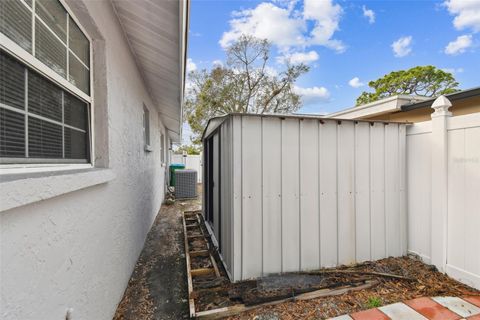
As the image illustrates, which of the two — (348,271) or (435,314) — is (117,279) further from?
(435,314)

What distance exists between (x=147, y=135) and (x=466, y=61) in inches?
754

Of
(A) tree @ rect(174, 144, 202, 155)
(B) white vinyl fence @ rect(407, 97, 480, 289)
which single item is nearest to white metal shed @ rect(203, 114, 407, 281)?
(B) white vinyl fence @ rect(407, 97, 480, 289)

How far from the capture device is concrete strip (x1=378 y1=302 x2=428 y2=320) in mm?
2217

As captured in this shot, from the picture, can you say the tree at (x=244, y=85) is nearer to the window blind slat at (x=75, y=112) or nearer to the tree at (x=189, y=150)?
the tree at (x=189, y=150)

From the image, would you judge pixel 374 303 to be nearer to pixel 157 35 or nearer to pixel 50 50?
pixel 50 50

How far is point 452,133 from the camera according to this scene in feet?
9.53

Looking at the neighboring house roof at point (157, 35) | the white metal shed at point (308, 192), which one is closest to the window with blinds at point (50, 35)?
the neighboring house roof at point (157, 35)

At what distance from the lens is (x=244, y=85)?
17250 mm

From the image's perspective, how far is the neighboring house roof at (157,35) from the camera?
8.10ft

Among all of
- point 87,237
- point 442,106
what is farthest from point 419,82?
point 87,237

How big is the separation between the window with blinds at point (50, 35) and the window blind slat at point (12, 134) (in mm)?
384

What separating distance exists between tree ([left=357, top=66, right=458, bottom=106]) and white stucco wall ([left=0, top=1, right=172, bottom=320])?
1827cm

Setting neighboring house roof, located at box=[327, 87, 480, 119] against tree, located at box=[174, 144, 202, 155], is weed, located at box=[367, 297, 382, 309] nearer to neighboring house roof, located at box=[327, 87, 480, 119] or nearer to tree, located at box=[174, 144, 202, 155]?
neighboring house roof, located at box=[327, 87, 480, 119]

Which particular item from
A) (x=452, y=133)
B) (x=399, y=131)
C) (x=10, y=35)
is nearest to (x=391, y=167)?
(x=399, y=131)
